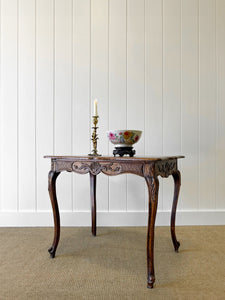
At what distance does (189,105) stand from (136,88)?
1.51 feet

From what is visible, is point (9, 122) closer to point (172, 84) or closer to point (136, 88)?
point (136, 88)

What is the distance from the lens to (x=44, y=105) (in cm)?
234

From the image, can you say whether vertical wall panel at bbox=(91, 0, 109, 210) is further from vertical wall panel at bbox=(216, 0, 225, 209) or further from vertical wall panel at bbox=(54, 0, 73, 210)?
vertical wall panel at bbox=(216, 0, 225, 209)

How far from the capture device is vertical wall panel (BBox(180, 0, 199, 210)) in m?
2.34

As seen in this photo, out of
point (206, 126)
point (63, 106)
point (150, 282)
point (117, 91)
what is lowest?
point (150, 282)

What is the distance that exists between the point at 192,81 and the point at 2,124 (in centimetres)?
162

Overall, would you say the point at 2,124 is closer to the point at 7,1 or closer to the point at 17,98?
the point at 17,98

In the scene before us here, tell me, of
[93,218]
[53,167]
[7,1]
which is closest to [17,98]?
[7,1]

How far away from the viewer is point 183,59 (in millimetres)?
2348

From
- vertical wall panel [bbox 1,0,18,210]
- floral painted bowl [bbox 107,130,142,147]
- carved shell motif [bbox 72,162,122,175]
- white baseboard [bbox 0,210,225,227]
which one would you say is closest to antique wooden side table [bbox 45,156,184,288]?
carved shell motif [bbox 72,162,122,175]

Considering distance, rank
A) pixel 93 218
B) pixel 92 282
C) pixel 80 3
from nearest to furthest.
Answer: pixel 92 282 < pixel 93 218 < pixel 80 3

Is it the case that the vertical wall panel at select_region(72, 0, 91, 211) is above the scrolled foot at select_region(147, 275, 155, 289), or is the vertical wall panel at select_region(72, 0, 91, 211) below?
above

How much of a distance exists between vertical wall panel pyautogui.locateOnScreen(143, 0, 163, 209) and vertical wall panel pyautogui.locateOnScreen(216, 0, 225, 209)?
478mm

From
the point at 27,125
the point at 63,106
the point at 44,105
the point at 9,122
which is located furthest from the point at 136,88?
the point at 9,122
